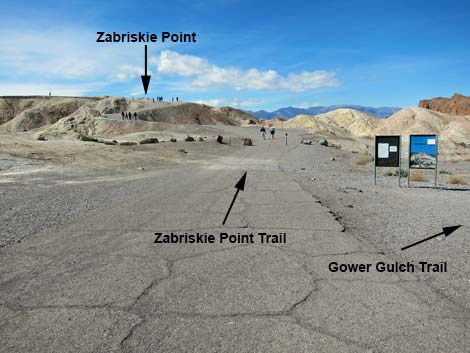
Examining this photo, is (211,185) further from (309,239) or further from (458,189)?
(458,189)

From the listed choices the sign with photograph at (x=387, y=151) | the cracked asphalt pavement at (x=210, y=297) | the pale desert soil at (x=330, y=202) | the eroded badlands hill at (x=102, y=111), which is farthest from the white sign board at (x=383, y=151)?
the eroded badlands hill at (x=102, y=111)

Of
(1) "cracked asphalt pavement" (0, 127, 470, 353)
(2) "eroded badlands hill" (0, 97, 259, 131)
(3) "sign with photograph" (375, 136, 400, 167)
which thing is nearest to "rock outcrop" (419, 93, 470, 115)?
(2) "eroded badlands hill" (0, 97, 259, 131)

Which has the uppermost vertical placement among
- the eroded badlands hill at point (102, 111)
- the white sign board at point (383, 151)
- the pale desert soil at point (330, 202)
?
the eroded badlands hill at point (102, 111)

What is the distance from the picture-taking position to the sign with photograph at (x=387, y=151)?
57.0ft

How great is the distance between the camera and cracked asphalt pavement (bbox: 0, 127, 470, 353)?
420cm

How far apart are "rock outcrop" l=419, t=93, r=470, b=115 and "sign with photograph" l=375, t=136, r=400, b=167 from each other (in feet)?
472

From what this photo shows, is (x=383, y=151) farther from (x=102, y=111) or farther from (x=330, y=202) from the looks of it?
(x=102, y=111)

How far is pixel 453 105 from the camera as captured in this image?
150875 mm

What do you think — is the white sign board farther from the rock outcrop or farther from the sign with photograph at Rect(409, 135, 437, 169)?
the rock outcrop

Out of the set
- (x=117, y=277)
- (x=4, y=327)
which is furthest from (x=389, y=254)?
(x=4, y=327)

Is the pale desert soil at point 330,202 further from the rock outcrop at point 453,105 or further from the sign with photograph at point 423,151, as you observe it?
the rock outcrop at point 453,105

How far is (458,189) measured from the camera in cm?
1714

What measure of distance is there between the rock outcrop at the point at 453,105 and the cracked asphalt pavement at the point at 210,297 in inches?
6133

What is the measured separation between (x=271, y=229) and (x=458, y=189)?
1145 centimetres
